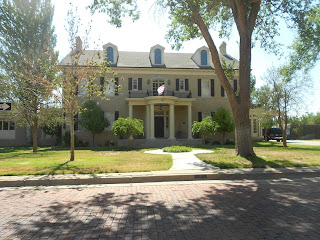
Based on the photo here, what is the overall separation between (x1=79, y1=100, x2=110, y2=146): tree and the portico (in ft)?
9.00

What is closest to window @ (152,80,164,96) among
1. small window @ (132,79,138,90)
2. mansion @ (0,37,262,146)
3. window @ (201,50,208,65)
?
mansion @ (0,37,262,146)

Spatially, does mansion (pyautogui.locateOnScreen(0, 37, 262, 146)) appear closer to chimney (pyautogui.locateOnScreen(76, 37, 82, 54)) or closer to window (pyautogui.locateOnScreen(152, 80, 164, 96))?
window (pyautogui.locateOnScreen(152, 80, 164, 96))

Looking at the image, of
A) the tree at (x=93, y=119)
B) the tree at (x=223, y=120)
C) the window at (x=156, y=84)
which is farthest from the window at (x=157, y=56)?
the tree at (x=223, y=120)

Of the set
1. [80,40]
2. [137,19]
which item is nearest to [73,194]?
[80,40]

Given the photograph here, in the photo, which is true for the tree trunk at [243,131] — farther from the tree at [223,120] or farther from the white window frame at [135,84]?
the white window frame at [135,84]

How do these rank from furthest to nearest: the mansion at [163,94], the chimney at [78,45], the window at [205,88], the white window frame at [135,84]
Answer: the window at [205,88]
the white window frame at [135,84]
the mansion at [163,94]
the chimney at [78,45]

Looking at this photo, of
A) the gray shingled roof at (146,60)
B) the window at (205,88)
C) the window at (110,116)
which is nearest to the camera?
the window at (110,116)

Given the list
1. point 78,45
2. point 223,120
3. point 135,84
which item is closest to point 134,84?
point 135,84

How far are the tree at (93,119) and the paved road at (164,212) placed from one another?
52.9 feet

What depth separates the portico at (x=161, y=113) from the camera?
2275 cm

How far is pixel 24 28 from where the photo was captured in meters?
21.5

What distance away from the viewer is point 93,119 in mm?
22812

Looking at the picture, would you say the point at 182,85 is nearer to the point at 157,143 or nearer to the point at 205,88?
the point at 205,88

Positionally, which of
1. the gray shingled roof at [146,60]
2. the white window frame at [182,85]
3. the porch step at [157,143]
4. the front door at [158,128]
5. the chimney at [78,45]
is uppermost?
the gray shingled roof at [146,60]
